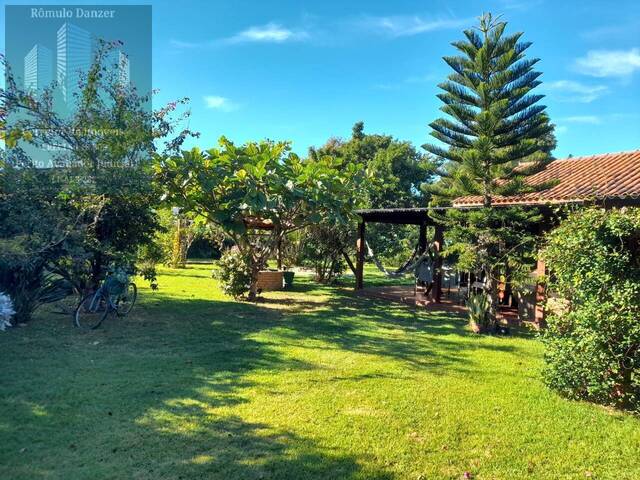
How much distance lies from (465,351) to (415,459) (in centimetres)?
348

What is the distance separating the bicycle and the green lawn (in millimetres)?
269

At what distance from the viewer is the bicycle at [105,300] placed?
689 cm

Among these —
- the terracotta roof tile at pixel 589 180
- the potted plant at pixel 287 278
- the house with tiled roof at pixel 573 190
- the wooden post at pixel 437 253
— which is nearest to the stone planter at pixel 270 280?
the potted plant at pixel 287 278

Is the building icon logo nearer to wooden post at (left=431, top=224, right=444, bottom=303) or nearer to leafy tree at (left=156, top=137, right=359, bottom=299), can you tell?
leafy tree at (left=156, top=137, right=359, bottom=299)

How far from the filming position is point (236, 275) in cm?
1009

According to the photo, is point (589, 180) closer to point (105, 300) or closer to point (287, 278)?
point (287, 278)

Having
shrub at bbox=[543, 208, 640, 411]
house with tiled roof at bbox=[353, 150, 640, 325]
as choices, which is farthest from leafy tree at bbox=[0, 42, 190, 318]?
shrub at bbox=[543, 208, 640, 411]

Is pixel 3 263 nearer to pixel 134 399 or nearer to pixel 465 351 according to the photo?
pixel 134 399

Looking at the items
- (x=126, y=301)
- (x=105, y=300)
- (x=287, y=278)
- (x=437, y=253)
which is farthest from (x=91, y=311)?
(x=437, y=253)

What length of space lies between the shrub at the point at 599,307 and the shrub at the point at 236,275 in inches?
280

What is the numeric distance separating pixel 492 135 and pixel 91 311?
7.67 m

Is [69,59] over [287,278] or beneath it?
over

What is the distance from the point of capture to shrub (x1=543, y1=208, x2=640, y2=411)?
372cm

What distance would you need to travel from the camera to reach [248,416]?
12.0ft
